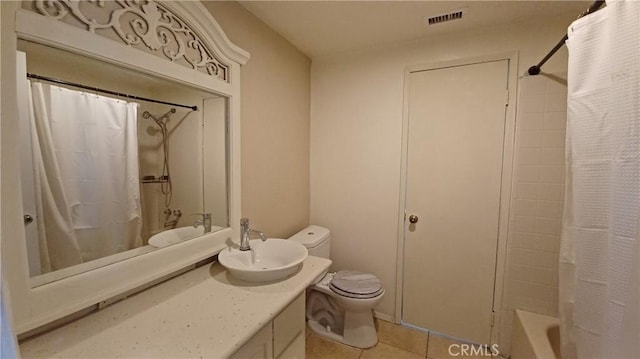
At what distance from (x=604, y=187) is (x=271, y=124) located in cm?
169

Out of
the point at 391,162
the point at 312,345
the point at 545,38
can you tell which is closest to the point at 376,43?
the point at 391,162

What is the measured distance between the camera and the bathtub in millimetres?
1408

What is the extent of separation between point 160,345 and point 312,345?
140 cm

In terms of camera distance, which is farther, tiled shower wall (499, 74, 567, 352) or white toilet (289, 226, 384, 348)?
white toilet (289, 226, 384, 348)

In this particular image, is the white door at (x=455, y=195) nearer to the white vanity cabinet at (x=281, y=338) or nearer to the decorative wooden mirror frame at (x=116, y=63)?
the white vanity cabinet at (x=281, y=338)

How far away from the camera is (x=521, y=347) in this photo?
5.28 ft

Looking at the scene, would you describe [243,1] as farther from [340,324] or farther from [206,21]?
[340,324]

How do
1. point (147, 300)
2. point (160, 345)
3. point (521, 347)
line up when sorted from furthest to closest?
1. point (521, 347)
2. point (147, 300)
3. point (160, 345)

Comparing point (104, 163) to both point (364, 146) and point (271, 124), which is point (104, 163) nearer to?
point (271, 124)

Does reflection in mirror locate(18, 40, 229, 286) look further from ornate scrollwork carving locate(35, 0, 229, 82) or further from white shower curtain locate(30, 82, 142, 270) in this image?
ornate scrollwork carving locate(35, 0, 229, 82)

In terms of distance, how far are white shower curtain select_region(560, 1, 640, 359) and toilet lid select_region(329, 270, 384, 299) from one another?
1015mm
